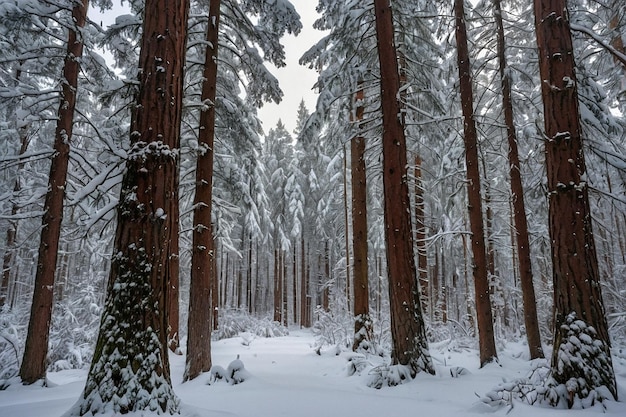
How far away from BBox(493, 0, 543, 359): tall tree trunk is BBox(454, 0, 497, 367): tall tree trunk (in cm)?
128

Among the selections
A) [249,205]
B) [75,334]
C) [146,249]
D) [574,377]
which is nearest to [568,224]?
[574,377]

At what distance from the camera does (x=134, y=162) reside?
415 centimetres

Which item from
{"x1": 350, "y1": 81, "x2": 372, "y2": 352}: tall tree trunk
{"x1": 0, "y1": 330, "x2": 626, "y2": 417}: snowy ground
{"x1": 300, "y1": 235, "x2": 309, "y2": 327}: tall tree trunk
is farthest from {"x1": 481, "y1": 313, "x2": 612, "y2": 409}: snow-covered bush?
{"x1": 300, "y1": 235, "x2": 309, "y2": 327}: tall tree trunk

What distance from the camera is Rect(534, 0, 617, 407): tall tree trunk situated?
14.4 ft

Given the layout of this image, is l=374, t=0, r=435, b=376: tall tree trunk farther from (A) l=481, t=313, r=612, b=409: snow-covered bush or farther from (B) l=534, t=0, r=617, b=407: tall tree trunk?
(B) l=534, t=0, r=617, b=407: tall tree trunk

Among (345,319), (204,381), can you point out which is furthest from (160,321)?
(345,319)

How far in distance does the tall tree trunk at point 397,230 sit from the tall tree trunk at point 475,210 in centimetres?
249

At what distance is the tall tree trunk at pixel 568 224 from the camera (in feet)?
14.4

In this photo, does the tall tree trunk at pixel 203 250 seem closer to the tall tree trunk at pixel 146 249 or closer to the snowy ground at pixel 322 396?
the snowy ground at pixel 322 396

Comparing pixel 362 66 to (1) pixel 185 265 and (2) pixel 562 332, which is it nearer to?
(2) pixel 562 332

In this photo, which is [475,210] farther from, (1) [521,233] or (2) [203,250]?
(2) [203,250]

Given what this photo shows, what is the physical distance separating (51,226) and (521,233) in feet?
37.5

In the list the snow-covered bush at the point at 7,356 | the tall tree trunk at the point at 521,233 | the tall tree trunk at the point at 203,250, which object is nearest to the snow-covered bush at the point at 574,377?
the tall tree trunk at the point at 521,233

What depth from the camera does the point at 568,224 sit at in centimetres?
487
